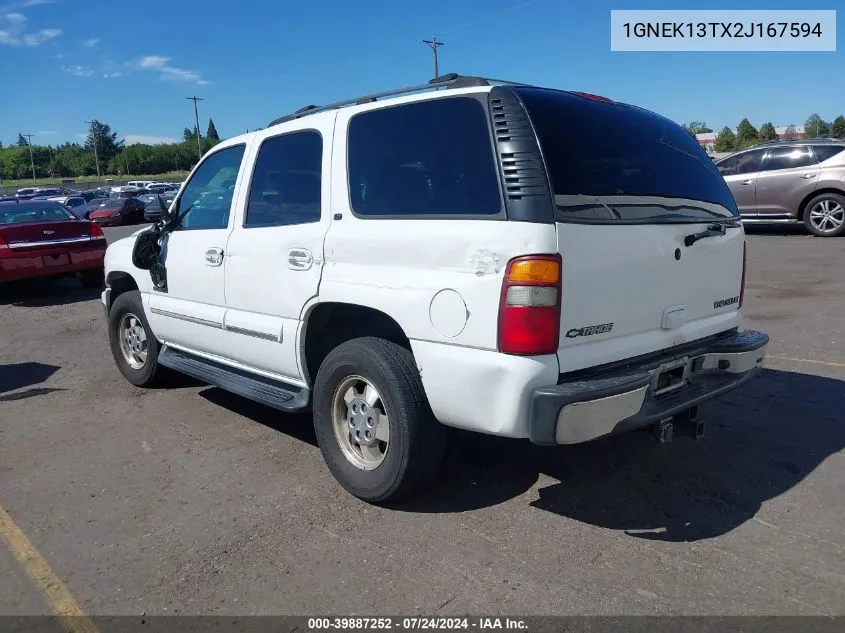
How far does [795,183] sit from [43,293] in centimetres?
1341

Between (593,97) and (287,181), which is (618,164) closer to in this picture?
(593,97)

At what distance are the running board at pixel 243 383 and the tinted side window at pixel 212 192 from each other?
0.94 m

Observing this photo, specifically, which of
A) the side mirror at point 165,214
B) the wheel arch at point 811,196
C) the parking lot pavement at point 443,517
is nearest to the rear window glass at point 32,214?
the parking lot pavement at point 443,517

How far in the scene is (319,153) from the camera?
13.3 ft

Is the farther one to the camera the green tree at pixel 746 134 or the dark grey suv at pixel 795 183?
the green tree at pixel 746 134

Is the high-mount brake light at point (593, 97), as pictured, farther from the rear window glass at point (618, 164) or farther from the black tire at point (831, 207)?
the black tire at point (831, 207)

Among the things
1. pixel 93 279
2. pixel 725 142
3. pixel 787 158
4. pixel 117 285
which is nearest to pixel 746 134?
pixel 725 142

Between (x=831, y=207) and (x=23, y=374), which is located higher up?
(x=831, y=207)

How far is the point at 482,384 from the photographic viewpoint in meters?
3.09

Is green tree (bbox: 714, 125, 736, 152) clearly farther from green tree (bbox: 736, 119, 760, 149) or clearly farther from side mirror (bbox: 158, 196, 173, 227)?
side mirror (bbox: 158, 196, 173, 227)

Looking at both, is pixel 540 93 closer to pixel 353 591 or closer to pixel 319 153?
pixel 319 153

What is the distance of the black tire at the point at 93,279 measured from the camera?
449 inches

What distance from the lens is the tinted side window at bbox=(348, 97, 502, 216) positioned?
128 inches

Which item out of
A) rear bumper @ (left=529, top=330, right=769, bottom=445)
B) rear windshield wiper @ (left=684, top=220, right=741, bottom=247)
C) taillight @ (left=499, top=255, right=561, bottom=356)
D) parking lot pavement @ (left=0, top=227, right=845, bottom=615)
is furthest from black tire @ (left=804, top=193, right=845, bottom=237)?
taillight @ (left=499, top=255, right=561, bottom=356)
